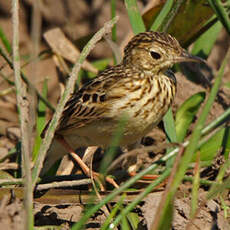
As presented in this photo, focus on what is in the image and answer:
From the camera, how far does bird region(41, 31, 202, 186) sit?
12.5ft

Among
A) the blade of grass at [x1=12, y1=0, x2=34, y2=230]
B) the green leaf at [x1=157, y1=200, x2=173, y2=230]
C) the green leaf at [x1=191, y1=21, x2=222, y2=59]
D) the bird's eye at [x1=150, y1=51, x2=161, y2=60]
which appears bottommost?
the green leaf at [x1=157, y1=200, x2=173, y2=230]

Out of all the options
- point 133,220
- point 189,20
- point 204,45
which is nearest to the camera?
point 133,220

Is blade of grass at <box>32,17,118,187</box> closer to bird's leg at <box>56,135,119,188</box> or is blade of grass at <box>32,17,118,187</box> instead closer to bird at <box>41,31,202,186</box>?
bird at <box>41,31,202,186</box>

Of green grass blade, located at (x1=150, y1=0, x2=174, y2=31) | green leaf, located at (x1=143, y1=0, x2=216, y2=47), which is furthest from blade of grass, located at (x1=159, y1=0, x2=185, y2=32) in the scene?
green leaf, located at (x1=143, y1=0, x2=216, y2=47)

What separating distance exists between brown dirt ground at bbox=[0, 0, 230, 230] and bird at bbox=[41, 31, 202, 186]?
493 millimetres

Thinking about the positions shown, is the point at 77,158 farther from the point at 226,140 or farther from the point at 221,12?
the point at 221,12

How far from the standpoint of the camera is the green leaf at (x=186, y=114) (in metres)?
4.48

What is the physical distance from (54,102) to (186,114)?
2463mm

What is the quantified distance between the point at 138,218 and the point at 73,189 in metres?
0.52

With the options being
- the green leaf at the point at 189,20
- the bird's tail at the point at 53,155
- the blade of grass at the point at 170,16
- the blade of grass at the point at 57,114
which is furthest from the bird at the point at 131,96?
the green leaf at the point at 189,20

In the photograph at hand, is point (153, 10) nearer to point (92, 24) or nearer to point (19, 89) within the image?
point (19, 89)

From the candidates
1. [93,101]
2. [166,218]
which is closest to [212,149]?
[93,101]

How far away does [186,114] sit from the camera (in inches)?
180

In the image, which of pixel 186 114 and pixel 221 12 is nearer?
pixel 221 12
